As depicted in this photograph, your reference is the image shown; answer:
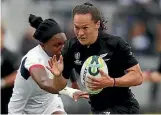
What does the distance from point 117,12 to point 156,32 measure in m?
1.06

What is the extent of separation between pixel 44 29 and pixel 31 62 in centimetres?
46

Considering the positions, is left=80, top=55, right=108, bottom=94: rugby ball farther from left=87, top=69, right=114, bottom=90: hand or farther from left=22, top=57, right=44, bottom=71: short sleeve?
left=22, top=57, right=44, bottom=71: short sleeve

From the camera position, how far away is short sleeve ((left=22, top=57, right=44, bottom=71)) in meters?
8.07

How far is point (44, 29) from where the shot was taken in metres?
8.35

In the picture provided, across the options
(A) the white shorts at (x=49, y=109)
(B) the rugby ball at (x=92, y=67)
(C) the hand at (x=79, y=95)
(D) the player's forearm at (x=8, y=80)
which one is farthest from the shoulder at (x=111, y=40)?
(D) the player's forearm at (x=8, y=80)

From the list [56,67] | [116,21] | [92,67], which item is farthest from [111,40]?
[116,21]

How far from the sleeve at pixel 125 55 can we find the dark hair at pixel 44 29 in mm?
1100

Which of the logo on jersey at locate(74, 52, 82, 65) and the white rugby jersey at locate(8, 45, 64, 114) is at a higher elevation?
the logo on jersey at locate(74, 52, 82, 65)

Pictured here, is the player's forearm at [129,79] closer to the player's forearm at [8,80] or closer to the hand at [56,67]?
the hand at [56,67]

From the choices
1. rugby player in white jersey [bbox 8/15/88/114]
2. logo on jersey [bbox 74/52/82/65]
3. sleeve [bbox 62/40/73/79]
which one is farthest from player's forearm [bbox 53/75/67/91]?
logo on jersey [bbox 74/52/82/65]

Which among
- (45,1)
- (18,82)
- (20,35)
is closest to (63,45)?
(18,82)

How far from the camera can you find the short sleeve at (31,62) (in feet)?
26.5

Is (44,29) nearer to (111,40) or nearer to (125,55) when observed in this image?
(111,40)

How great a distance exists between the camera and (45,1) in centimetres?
1816
